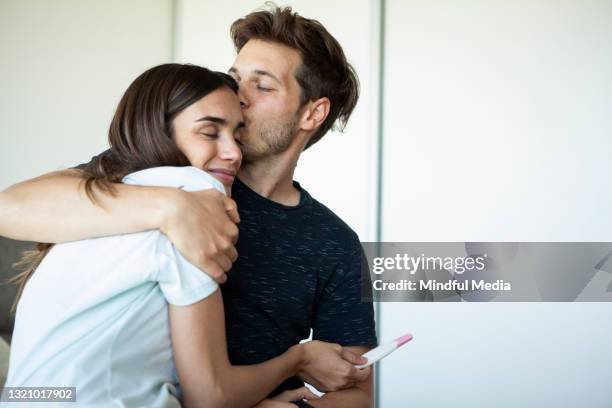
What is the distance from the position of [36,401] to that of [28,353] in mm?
70

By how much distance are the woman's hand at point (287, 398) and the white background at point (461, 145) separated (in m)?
2.05

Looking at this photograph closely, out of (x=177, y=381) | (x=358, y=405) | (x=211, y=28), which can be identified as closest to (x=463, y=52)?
(x=211, y=28)

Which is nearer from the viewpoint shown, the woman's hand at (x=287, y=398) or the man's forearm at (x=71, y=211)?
the man's forearm at (x=71, y=211)

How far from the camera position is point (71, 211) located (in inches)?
43.1

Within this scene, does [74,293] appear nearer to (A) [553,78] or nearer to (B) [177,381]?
(B) [177,381]

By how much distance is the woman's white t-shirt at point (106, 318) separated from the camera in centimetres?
99

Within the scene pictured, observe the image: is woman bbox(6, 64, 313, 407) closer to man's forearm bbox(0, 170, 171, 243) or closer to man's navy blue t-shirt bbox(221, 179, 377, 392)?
man's forearm bbox(0, 170, 171, 243)

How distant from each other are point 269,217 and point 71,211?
2.07 feet

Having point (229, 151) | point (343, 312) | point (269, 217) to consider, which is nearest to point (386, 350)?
point (343, 312)

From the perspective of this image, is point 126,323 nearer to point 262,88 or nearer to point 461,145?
point 262,88

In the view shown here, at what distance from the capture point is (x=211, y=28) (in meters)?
3.76

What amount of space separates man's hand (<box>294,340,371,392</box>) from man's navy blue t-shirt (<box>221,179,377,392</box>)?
87mm

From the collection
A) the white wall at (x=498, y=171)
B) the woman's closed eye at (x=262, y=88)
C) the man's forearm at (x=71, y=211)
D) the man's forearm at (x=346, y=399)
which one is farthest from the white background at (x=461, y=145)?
the man's forearm at (x=71, y=211)

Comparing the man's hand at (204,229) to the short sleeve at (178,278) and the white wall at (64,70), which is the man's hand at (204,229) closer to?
the short sleeve at (178,278)
